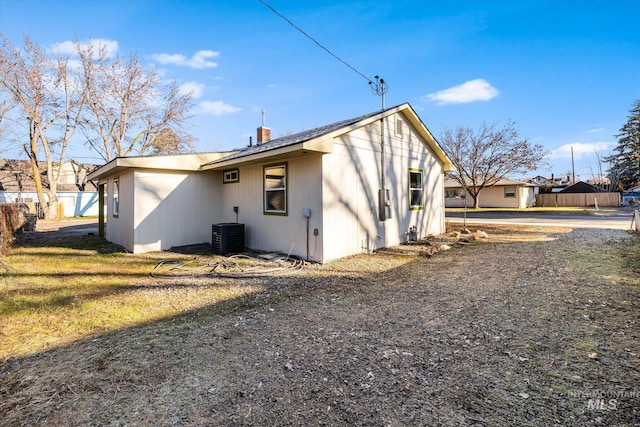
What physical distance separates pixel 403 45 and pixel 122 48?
23.6 meters

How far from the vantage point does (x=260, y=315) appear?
4.15m

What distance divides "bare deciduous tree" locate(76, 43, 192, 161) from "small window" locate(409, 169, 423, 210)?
23.2 m

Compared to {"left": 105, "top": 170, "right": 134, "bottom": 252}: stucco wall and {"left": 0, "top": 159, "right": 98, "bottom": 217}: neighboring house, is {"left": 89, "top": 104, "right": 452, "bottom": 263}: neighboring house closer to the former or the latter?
{"left": 105, "top": 170, "right": 134, "bottom": 252}: stucco wall

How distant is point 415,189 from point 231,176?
6114 mm

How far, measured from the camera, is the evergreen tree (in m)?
36.8

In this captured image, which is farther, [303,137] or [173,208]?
[173,208]

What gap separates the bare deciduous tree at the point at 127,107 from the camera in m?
23.5

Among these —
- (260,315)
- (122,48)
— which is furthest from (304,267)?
(122,48)

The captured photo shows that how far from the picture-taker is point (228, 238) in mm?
8516

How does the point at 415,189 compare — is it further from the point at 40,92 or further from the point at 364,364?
the point at 40,92

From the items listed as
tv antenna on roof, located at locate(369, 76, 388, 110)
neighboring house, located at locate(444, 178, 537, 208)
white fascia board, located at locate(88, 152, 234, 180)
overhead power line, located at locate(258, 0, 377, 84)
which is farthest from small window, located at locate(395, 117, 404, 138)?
neighboring house, located at locate(444, 178, 537, 208)

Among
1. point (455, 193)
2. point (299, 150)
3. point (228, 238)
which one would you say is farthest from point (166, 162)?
point (455, 193)

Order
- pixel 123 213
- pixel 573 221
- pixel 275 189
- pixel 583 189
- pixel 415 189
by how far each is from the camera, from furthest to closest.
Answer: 1. pixel 583 189
2. pixel 573 221
3. pixel 415 189
4. pixel 123 213
5. pixel 275 189

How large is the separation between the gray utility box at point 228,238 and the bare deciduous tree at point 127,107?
859 inches
